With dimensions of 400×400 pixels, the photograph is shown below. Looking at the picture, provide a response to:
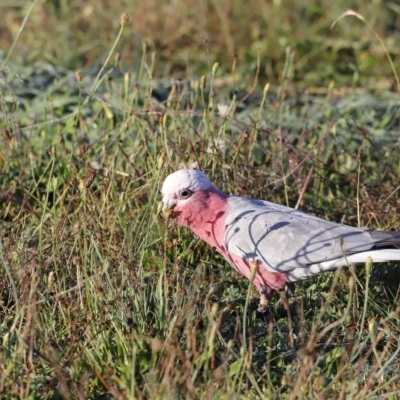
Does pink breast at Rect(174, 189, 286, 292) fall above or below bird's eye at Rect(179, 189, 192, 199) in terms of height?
below

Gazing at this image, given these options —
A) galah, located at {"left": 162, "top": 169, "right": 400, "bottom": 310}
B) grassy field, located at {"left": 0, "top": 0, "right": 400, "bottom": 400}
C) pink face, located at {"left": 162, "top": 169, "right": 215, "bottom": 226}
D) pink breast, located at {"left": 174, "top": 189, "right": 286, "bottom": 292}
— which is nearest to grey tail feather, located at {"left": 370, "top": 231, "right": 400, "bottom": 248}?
galah, located at {"left": 162, "top": 169, "right": 400, "bottom": 310}

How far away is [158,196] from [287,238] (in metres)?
0.75

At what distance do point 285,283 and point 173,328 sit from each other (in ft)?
2.86

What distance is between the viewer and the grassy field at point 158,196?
8.71ft

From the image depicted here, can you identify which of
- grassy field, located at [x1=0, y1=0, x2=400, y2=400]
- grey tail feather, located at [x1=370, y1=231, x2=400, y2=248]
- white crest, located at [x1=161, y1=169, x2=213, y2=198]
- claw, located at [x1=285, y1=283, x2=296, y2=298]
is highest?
white crest, located at [x1=161, y1=169, x2=213, y2=198]

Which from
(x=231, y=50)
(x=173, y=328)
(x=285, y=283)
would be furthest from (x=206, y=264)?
(x=231, y=50)

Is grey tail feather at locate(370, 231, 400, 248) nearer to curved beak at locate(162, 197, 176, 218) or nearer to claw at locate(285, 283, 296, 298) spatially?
claw at locate(285, 283, 296, 298)

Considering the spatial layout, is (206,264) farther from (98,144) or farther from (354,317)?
(98,144)

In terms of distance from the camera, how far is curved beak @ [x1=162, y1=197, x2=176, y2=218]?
3406mm

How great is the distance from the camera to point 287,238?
324 centimetres

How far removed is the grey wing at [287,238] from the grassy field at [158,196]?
0.14 metres

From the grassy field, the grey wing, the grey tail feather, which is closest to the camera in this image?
the grassy field

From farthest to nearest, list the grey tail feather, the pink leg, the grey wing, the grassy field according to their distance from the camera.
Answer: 1. the pink leg
2. the grey wing
3. the grey tail feather
4. the grassy field

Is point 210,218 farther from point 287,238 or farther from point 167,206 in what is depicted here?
point 287,238
